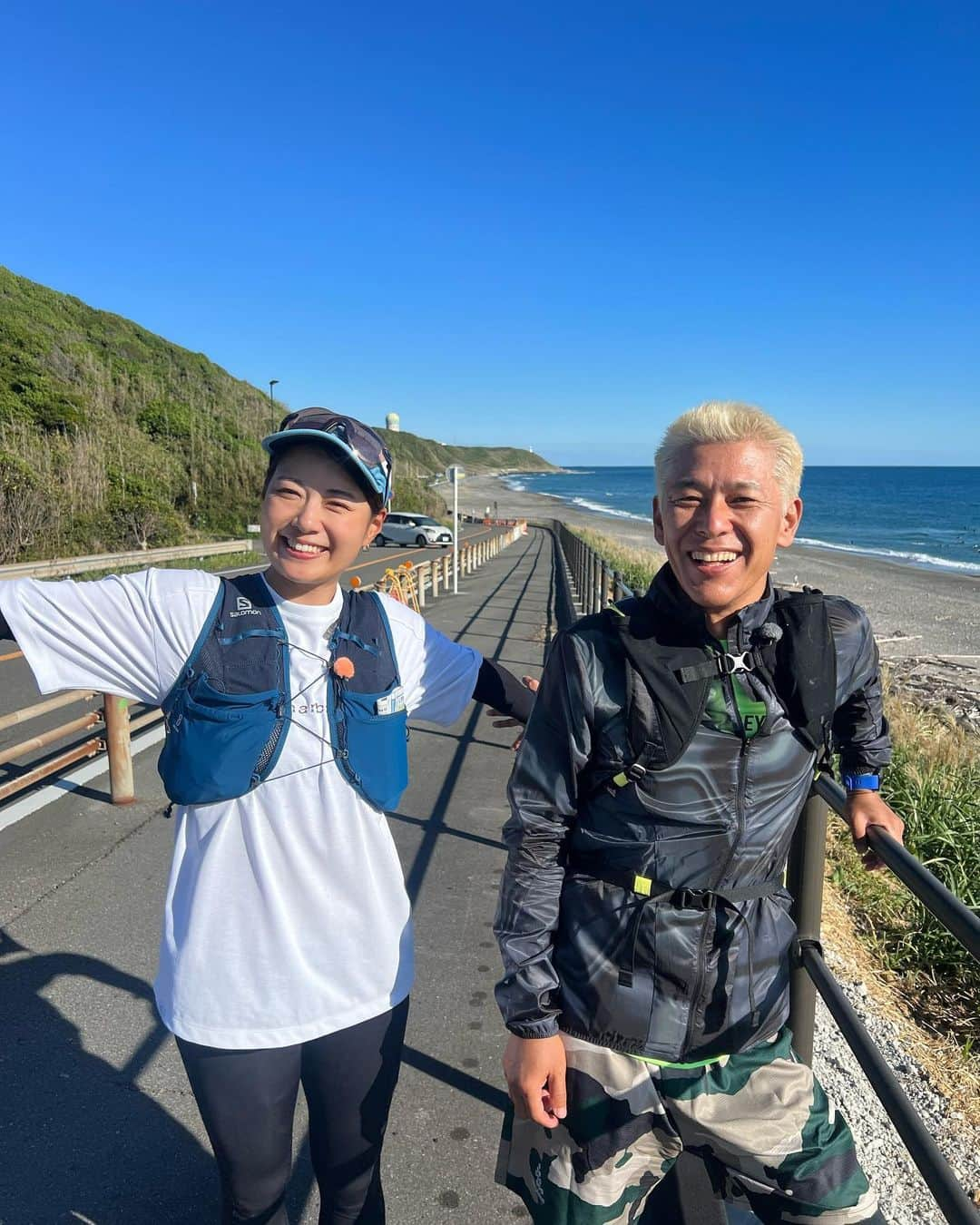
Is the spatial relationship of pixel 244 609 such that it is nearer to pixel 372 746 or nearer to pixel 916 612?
pixel 372 746

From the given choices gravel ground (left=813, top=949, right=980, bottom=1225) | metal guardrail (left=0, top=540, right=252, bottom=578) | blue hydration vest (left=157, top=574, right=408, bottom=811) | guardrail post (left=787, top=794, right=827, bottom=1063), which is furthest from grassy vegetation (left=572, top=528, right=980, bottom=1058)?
metal guardrail (left=0, top=540, right=252, bottom=578)

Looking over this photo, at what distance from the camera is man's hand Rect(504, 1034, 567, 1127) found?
1.51 m

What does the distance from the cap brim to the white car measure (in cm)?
3388

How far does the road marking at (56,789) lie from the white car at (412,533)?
29682 millimetres

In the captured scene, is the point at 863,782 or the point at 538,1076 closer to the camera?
the point at 538,1076

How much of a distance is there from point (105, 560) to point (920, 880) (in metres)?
20.4

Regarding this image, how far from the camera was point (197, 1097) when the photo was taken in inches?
64.1

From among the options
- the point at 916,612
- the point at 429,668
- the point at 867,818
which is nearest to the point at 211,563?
the point at 916,612

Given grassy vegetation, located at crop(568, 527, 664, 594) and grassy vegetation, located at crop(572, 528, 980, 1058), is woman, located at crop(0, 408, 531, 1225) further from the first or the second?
grassy vegetation, located at crop(568, 527, 664, 594)

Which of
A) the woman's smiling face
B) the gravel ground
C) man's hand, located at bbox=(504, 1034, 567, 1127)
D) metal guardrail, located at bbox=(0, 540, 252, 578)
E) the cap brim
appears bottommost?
metal guardrail, located at bbox=(0, 540, 252, 578)

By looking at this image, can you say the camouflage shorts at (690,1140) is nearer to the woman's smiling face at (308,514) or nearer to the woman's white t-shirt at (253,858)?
the woman's white t-shirt at (253,858)

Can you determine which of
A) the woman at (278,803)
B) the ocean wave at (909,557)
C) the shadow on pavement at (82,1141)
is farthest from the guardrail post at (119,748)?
the ocean wave at (909,557)

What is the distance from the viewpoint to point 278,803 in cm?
162

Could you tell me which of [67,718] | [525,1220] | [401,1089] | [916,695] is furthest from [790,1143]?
[916,695]
